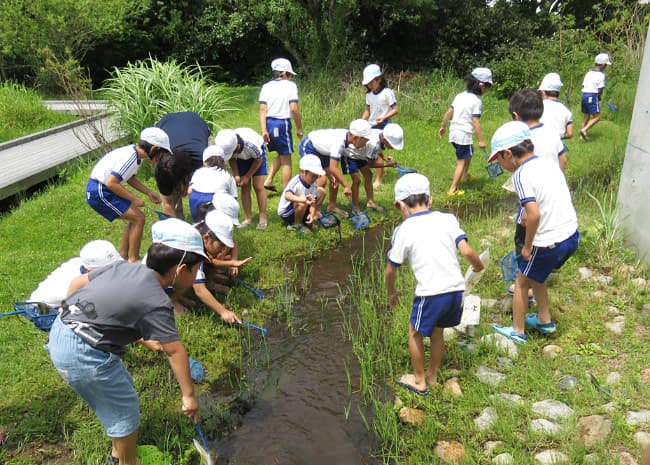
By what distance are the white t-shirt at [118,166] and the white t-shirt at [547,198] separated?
11.3ft

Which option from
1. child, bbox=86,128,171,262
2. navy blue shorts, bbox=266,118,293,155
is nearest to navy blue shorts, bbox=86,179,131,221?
child, bbox=86,128,171,262

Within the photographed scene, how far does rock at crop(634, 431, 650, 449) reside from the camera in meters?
2.85

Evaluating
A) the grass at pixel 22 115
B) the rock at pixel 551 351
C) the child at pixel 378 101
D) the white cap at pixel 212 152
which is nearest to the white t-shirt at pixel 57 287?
the white cap at pixel 212 152

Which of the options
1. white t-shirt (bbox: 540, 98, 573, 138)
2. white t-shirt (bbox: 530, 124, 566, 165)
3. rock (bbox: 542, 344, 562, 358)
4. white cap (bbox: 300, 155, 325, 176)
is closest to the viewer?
rock (bbox: 542, 344, 562, 358)

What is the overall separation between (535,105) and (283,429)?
3374mm

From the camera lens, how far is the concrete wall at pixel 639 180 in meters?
4.70

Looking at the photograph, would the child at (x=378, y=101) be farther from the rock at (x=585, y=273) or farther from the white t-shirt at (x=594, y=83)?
the white t-shirt at (x=594, y=83)

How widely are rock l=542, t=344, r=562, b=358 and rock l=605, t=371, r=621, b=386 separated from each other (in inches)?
15.1

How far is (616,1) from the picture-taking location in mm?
12398

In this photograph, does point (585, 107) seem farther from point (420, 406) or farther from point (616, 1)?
point (420, 406)

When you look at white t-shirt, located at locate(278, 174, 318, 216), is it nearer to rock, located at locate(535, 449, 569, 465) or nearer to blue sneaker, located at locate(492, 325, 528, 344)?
blue sneaker, located at locate(492, 325, 528, 344)

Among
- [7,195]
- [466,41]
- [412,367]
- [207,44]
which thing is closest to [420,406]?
[412,367]

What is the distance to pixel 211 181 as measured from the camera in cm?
505

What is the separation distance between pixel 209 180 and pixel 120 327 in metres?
2.63
